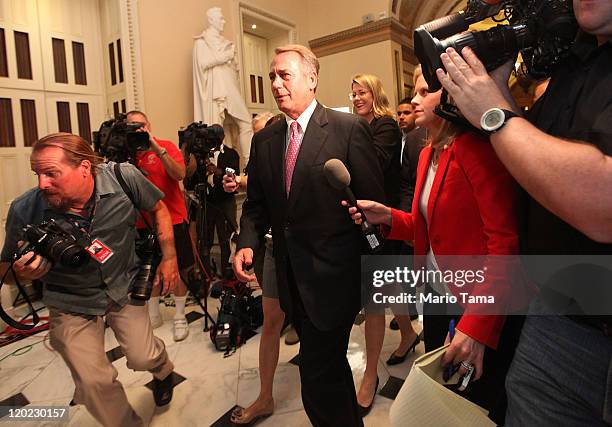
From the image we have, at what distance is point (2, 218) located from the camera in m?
3.63

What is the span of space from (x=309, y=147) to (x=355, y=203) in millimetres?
366

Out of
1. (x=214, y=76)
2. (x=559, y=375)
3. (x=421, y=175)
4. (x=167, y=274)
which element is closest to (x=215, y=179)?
(x=167, y=274)

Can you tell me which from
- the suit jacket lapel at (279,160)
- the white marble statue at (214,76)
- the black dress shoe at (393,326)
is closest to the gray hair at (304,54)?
the suit jacket lapel at (279,160)

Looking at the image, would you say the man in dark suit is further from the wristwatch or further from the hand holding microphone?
the wristwatch

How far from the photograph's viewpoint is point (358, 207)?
1222mm

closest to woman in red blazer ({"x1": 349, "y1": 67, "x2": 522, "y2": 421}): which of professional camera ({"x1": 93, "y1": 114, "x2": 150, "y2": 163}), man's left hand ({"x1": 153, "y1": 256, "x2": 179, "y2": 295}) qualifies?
man's left hand ({"x1": 153, "y1": 256, "x2": 179, "y2": 295})

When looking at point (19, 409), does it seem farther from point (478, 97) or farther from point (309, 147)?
point (478, 97)

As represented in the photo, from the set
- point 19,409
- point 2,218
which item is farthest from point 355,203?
point 2,218

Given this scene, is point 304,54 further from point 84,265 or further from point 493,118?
point 84,265

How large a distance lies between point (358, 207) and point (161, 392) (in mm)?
1541

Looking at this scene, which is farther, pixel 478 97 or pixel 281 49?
pixel 281 49

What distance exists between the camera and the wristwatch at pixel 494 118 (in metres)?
0.64

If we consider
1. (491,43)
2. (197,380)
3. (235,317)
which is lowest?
(197,380)

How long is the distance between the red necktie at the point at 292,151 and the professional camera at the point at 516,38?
0.79 metres
